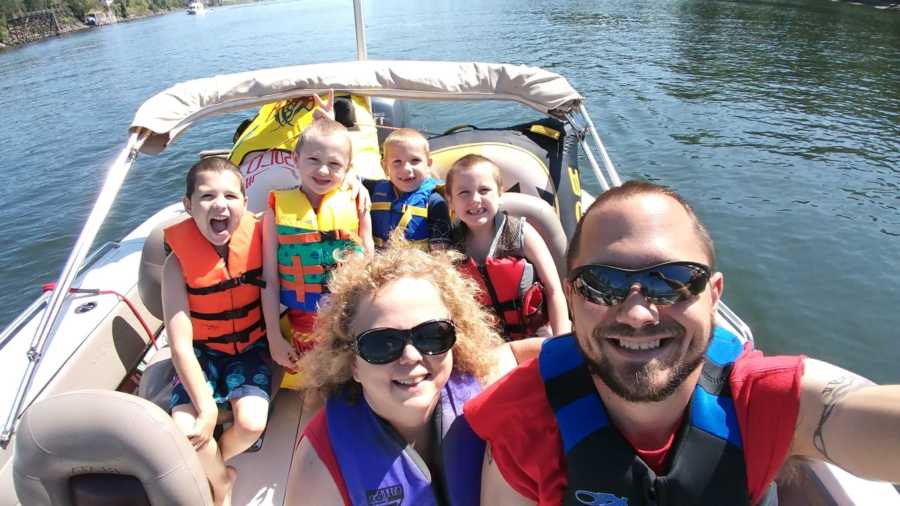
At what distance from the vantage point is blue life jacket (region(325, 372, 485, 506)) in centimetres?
149

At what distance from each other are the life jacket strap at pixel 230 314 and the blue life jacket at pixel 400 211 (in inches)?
27.2

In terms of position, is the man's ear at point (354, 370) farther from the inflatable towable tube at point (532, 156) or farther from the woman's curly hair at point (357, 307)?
the inflatable towable tube at point (532, 156)

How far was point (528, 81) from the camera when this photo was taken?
12.0 ft

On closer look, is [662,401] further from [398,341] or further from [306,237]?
[306,237]

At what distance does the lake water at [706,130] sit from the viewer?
236 inches

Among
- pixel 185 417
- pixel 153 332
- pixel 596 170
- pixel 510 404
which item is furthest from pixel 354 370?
pixel 596 170

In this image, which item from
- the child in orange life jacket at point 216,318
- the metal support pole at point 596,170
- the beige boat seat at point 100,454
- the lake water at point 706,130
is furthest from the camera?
the lake water at point 706,130

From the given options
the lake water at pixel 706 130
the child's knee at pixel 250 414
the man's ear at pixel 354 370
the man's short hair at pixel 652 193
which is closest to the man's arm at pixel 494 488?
the man's ear at pixel 354 370

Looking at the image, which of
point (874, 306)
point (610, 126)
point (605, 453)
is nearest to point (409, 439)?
point (605, 453)

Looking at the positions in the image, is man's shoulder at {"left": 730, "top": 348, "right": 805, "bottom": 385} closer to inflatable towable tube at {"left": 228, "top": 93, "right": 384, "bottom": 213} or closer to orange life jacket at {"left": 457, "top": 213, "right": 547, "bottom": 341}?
orange life jacket at {"left": 457, "top": 213, "right": 547, "bottom": 341}

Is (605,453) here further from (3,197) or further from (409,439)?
(3,197)

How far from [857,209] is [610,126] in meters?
4.11

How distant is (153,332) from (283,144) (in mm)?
1268

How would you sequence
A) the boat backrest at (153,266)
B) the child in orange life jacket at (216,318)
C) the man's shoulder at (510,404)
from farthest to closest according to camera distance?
the boat backrest at (153,266)
the child in orange life jacket at (216,318)
the man's shoulder at (510,404)
